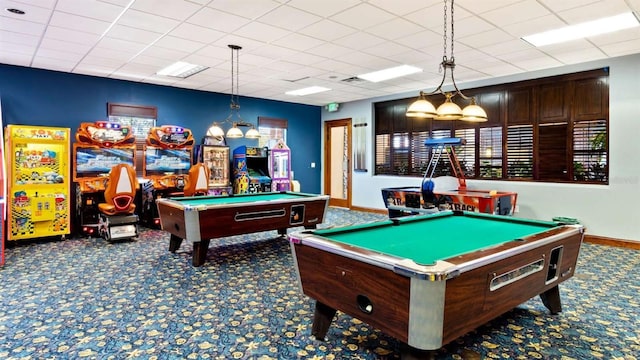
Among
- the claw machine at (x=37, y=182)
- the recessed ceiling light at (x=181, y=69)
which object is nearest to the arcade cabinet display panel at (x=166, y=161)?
the claw machine at (x=37, y=182)

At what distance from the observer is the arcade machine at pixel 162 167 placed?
6656 millimetres

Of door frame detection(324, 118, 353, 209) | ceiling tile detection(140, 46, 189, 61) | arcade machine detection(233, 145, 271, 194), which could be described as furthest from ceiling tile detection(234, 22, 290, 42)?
door frame detection(324, 118, 353, 209)

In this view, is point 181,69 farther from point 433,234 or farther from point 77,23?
point 433,234

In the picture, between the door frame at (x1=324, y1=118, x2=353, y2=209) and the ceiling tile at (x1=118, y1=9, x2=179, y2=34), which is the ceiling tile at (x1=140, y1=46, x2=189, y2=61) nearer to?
the ceiling tile at (x1=118, y1=9, x2=179, y2=34)

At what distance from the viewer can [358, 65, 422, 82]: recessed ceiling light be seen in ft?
20.7

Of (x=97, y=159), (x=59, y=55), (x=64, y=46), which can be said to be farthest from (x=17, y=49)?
(x=97, y=159)

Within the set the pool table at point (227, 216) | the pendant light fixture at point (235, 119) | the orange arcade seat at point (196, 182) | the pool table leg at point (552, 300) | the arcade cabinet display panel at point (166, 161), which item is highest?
the pendant light fixture at point (235, 119)

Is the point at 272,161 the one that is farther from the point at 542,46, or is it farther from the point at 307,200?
the point at 542,46

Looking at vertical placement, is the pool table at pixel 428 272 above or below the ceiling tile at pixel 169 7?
below

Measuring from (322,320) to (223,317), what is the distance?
91cm

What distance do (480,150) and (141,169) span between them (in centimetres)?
Answer: 636

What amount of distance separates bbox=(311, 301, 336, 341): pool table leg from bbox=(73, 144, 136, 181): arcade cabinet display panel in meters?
5.01

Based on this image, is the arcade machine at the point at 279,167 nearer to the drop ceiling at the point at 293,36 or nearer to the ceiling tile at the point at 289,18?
the drop ceiling at the point at 293,36

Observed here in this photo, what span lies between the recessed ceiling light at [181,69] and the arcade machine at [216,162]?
4.64 ft
